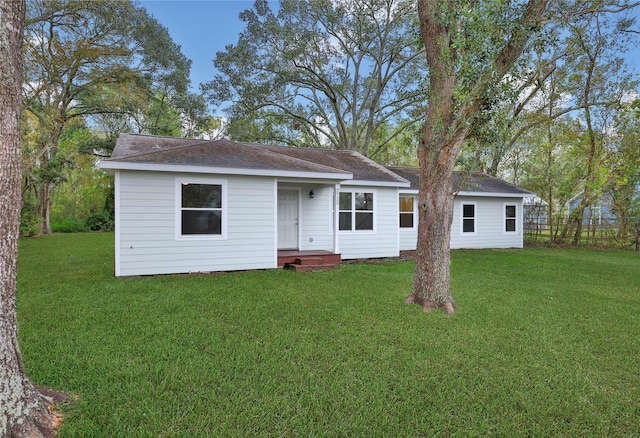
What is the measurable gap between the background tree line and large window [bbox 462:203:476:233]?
163 cm

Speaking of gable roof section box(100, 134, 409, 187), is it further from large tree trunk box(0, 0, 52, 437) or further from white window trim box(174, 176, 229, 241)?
large tree trunk box(0, 0, 52, 437)

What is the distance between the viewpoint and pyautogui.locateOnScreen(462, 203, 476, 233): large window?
1366 centimetres

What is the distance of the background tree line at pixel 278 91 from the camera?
13461 millimetres

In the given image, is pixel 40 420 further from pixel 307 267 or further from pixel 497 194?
pixel 497 194

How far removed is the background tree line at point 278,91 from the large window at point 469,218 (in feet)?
5.36

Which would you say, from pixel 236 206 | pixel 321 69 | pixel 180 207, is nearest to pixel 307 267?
pixel 236 206

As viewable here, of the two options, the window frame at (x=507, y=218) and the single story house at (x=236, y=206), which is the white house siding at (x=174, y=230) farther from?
the window frame at (x=507, y=218)

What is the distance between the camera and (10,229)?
212cm

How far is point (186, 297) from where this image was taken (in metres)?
5.68

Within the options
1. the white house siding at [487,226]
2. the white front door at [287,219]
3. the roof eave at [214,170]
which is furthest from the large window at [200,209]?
the white house siding at [487,226]

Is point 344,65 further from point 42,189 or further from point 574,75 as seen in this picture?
point 42,189

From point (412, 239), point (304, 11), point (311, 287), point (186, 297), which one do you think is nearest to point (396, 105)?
point (304, 11)

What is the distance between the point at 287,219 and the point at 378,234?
2.90 metres

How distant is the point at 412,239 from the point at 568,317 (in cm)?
776
